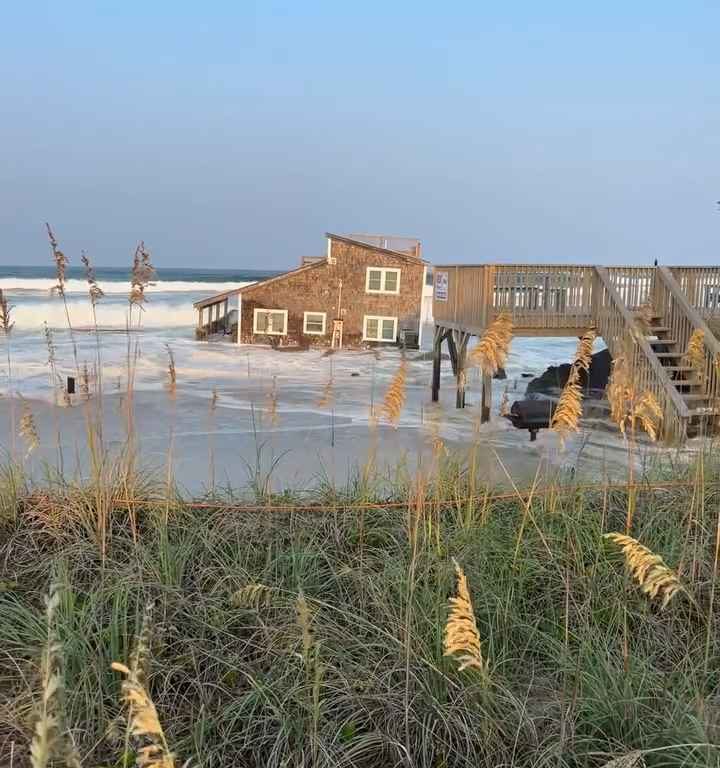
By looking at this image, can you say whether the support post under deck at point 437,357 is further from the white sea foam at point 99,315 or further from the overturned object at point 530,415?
the white sea foam at point 99,315

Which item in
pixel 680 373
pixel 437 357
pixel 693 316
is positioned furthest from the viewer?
pixel 437 357

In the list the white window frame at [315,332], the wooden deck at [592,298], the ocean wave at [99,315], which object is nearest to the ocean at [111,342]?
the ocean wave at [99,315]

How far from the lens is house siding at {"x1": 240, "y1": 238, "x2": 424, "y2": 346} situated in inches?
1169

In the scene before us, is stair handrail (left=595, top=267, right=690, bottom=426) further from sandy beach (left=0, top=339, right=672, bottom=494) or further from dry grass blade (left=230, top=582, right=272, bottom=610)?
dry grass blade (left=230, top=582, right=272, bottom=610)

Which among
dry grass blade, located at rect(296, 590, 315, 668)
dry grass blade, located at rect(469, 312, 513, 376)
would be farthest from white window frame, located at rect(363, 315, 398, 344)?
dry grass blade, located at rect(296, 590, 315, 668)

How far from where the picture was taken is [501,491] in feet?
16.5

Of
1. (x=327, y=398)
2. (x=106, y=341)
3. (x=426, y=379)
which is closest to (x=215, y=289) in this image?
(x=106, y=341)

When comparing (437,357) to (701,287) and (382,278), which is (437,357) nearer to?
(701,287)

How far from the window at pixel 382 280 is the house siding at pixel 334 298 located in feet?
0.48

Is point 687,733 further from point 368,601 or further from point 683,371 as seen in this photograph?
point 683,371

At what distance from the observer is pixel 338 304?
98.3 feet

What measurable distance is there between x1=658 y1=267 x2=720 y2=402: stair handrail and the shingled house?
17.3 m

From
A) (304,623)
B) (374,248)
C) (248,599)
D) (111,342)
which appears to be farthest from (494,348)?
(111,342)

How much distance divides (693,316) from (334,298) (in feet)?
63.8
